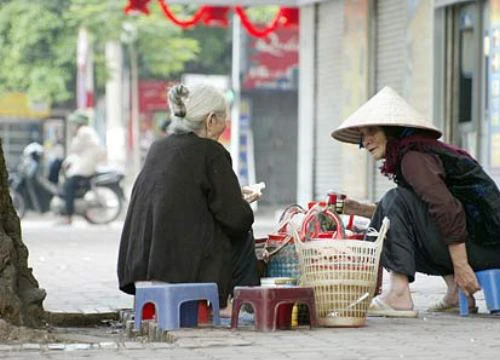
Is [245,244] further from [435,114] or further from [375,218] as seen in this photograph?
[435,114]

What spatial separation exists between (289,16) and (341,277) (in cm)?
1371

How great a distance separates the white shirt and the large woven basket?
15769 millimetres

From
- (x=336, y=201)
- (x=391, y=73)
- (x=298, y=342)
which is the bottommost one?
(x=298, y=342)

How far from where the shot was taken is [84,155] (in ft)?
74.9

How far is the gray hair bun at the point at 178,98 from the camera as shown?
7.43m

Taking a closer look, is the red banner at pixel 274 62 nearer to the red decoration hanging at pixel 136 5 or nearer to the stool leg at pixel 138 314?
the red decoration hanging at pixel 136 5

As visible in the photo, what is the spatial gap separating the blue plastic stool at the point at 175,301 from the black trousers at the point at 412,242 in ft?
3.63

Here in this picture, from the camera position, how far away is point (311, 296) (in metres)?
6.96

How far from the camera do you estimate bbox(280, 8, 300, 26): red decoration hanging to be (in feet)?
67.5

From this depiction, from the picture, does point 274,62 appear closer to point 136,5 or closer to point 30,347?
point 136,5

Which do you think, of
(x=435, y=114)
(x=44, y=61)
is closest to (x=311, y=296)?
(x=435, y=114)

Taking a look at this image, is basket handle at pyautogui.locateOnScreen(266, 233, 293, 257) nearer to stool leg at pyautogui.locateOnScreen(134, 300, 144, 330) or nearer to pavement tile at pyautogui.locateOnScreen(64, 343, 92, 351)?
stool leg at pyautogui.locateOnScreen(134, 300, 144, 330)

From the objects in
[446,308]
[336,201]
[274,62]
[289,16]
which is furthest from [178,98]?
[274,62]

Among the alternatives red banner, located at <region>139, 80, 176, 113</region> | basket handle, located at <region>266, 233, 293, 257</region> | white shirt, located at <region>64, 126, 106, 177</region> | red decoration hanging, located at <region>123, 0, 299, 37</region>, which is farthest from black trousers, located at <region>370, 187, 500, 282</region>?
red banner, located at <region>139, 80, 176, 113</region>
